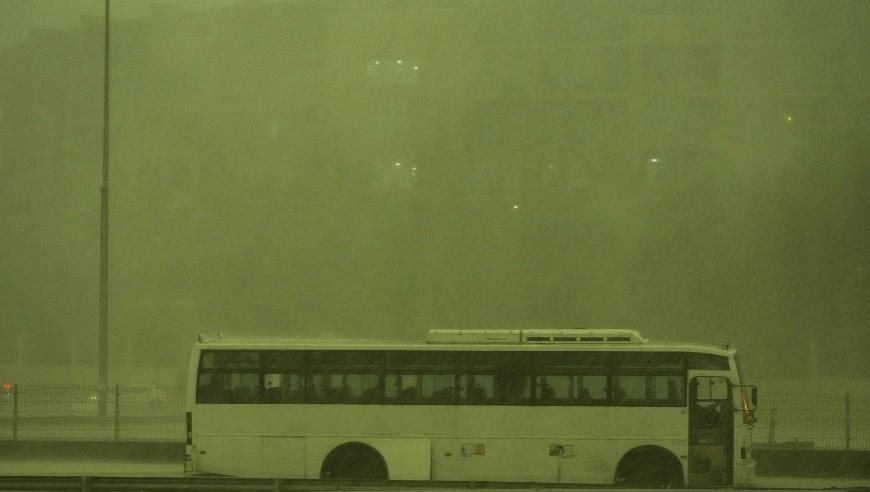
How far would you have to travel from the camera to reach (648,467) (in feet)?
35.2

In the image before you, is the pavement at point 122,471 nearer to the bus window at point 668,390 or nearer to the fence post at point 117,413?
the fence post at point 117,413

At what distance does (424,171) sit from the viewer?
24484 mm

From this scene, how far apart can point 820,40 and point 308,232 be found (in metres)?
13.2

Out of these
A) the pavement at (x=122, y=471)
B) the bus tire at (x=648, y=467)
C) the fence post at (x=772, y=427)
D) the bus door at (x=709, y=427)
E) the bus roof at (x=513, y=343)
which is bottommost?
the pavement at (x=122, y=471)

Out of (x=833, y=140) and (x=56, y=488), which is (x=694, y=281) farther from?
(x=56, y=488)

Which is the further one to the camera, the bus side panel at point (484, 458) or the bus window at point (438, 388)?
the bus window at point (438, 388)

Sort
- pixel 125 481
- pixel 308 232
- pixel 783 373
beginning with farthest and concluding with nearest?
pixel 308 232 < pixel 783 373 < pixel 125 481

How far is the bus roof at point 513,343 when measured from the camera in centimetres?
1078

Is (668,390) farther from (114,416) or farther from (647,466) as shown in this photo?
(114,416)

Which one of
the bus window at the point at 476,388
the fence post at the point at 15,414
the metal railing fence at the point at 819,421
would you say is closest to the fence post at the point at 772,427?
the metal railing fence at the point at 819,421

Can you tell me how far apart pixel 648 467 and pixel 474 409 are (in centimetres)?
198

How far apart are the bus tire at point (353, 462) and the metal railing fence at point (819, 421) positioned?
5.93 metres

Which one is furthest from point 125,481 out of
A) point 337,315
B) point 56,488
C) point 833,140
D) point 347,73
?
point 833,140

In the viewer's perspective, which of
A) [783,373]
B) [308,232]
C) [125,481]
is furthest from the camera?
[308,232]
